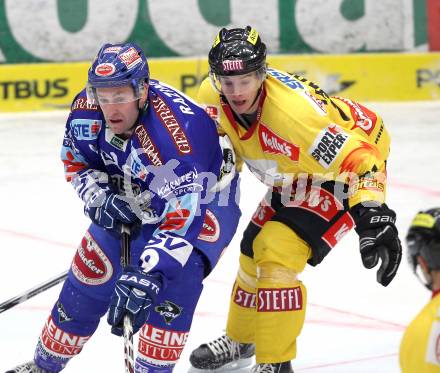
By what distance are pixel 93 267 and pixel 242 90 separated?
2.60ft

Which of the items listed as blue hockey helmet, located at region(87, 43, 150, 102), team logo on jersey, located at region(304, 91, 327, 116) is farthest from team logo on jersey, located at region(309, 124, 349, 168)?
blue hockey helmet, located at region(87, 43, 150, 102)

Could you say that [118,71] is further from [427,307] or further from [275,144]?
[427,307]

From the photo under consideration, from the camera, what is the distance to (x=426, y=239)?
2545 mm

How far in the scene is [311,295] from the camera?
16.3 ft

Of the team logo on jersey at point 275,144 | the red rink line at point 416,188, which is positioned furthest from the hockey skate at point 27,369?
the red rink line at point 416,188

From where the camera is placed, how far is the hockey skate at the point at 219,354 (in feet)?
13.9

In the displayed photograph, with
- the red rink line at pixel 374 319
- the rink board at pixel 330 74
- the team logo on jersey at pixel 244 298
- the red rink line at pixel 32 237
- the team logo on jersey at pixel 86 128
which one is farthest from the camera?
the rink board at pixel 330 74

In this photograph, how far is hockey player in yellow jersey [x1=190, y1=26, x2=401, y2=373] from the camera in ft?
12.1

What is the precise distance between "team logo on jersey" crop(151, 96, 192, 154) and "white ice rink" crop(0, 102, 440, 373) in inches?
44.2

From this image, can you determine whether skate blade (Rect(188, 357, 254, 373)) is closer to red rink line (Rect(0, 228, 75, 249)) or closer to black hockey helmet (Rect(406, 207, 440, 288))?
red rink line (Rect(0, 228, 75, 249))

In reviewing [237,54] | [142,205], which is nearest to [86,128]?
[142,205]

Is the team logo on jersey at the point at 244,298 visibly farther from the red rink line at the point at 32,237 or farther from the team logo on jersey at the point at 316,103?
the red rink line at the point at 32,237

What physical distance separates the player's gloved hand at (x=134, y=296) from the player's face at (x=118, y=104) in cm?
50

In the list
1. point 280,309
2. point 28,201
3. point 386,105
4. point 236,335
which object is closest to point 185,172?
point 280,309
